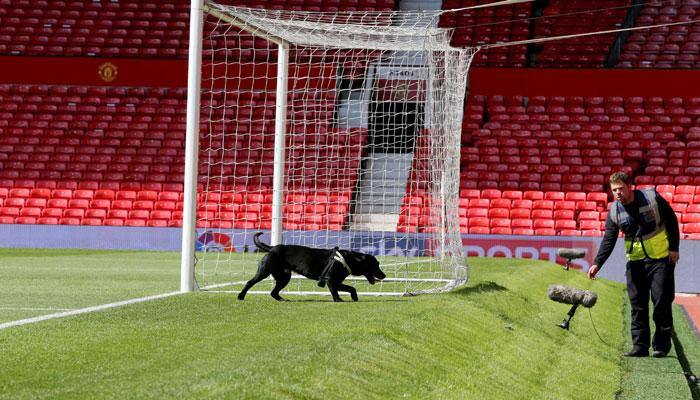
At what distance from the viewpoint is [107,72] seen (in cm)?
3375

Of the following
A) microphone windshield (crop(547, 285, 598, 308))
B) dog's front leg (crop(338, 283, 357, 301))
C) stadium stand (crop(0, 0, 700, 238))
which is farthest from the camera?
stadium stand (crop(0, 0, 700, 238))

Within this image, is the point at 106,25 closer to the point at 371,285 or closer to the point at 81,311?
the point at 371,285

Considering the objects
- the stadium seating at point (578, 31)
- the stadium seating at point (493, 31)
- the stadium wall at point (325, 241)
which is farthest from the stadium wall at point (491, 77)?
the stadium wall at point (325, 241)

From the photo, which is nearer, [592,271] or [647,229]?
[592,271]

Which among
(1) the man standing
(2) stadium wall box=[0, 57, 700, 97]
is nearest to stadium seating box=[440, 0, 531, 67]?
(2) stadium wall box=[0, 57, 700, 97]

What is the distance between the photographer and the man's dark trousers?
11047mm

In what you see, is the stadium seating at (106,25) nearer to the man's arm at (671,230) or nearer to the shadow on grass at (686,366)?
the shadow on grass at (686,366)

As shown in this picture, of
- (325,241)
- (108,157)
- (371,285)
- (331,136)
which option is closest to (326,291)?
(371,285)

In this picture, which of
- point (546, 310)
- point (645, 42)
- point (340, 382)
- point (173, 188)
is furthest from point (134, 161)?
point (340, 382)

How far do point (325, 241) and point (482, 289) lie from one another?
27.4 feet

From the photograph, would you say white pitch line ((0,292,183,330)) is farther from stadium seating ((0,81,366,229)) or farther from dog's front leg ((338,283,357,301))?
stadium seating ((0,81,366,229))

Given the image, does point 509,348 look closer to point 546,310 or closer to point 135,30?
point 546,310

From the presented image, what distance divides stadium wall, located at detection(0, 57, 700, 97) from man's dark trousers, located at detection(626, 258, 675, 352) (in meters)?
20.8

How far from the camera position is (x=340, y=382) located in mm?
6590
